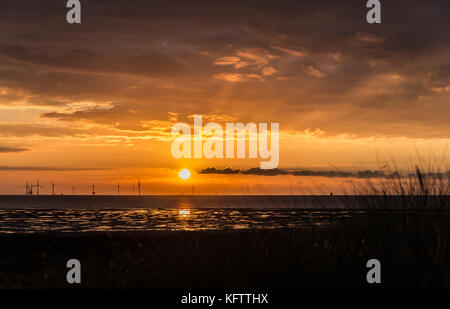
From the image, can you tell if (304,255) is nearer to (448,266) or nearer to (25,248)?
(448,266)

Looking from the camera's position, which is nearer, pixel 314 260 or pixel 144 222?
pixel 314 260

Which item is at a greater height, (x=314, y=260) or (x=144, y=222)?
(x=314, y=260)

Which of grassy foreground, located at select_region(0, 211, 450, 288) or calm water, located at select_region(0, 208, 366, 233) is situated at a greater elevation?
grassy foreground, located at select_region(0, 211, 450, 288)

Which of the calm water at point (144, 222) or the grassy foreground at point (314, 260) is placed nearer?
the grassy foreground at point (314, 260)

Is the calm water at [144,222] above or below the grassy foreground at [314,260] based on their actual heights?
below

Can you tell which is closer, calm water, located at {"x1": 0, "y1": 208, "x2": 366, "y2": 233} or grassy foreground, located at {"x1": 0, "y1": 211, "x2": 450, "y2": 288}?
grassy foreground, located at {"x1": 0, "y1": 211, "x2": 450, "y2": 288}

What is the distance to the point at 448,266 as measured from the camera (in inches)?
328
